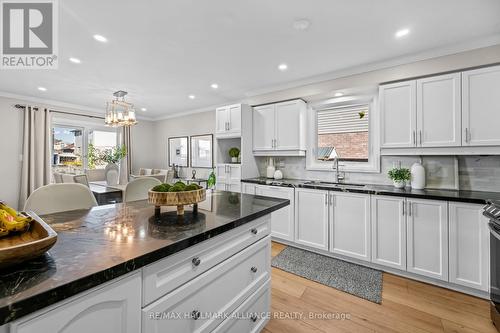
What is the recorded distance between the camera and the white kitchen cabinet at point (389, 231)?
2490 millimetres

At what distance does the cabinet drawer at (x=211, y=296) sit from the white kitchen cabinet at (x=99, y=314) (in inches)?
2.6

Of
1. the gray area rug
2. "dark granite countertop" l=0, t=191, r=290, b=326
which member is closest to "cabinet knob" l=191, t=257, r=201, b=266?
"dark granite countertop" l=0, t=191, r=290, b=326

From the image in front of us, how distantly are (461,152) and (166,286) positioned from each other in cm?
308

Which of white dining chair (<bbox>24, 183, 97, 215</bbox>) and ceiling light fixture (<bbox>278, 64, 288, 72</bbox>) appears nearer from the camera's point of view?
white dining chair (<bbox>24, 183, 97, 215</bbox>)

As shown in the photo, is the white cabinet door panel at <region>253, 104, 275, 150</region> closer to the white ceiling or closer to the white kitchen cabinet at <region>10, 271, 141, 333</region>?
the white ceiling

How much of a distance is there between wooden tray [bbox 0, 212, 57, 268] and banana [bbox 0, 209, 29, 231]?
3cm

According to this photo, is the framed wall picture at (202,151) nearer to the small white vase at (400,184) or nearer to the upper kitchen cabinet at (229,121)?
the upper kitchen cabinet at (229,121)

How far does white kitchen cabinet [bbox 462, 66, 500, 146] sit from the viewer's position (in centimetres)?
227

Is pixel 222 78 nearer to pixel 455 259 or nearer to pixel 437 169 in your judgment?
pixel 437 169

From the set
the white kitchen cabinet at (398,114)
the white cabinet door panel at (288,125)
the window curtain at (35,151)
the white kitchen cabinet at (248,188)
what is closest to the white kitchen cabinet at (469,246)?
the white kitchen cabinet at (398,114)

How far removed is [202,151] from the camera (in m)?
5.83

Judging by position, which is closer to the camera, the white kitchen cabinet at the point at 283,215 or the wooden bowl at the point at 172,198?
the wooden bowl at the point at 172,198

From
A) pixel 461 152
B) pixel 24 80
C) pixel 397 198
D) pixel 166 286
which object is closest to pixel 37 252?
pixel 166 286

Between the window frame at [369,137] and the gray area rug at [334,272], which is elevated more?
the window frame at [369,137]
